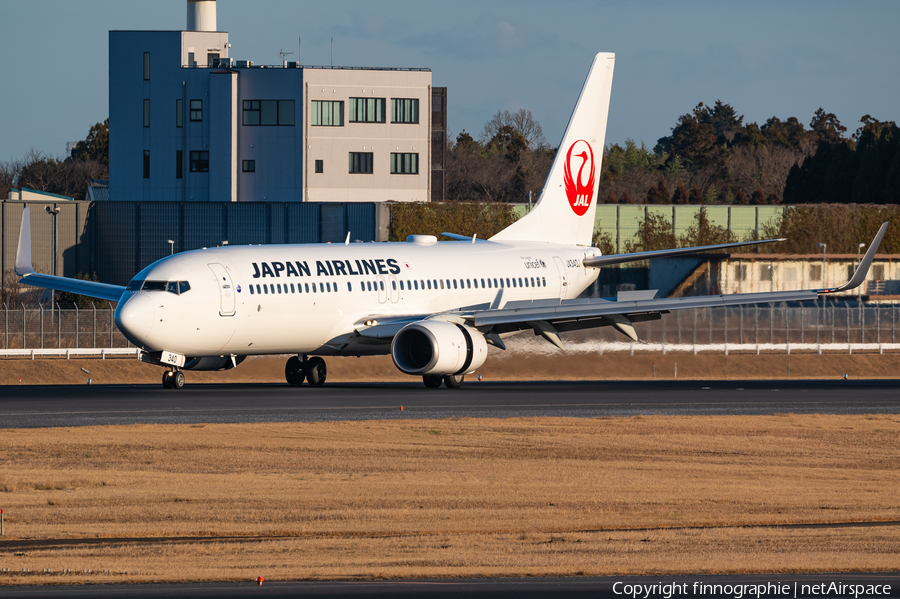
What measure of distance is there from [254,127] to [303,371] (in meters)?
60.6

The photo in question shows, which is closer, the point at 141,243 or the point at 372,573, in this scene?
the point at 372,573

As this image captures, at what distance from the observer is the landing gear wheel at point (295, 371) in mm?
40781

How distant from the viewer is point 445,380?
129ft

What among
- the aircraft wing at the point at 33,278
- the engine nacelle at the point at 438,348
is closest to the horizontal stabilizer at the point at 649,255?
the engine nacelle at the point at 438,348

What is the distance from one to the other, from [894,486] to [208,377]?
105 feet

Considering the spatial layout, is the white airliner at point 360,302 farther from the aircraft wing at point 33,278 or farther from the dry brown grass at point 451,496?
the dry brown grass at point 451,496

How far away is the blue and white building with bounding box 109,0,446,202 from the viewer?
9806cm

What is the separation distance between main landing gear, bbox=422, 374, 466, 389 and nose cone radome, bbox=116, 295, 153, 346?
9371mm

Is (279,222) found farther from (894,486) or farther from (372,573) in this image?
(372,573)

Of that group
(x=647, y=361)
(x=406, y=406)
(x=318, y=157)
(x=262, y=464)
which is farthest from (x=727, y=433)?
(x=318, y=157)

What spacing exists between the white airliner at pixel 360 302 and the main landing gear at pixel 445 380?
0.14 ft

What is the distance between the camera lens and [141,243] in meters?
86.2

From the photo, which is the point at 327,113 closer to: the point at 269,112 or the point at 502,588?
the point at 269,112

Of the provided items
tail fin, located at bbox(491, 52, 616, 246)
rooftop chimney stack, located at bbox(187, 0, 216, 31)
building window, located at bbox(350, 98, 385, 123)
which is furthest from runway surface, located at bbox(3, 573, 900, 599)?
rooftop chimney stack, located at bbox(187, 0, 216, 31)
